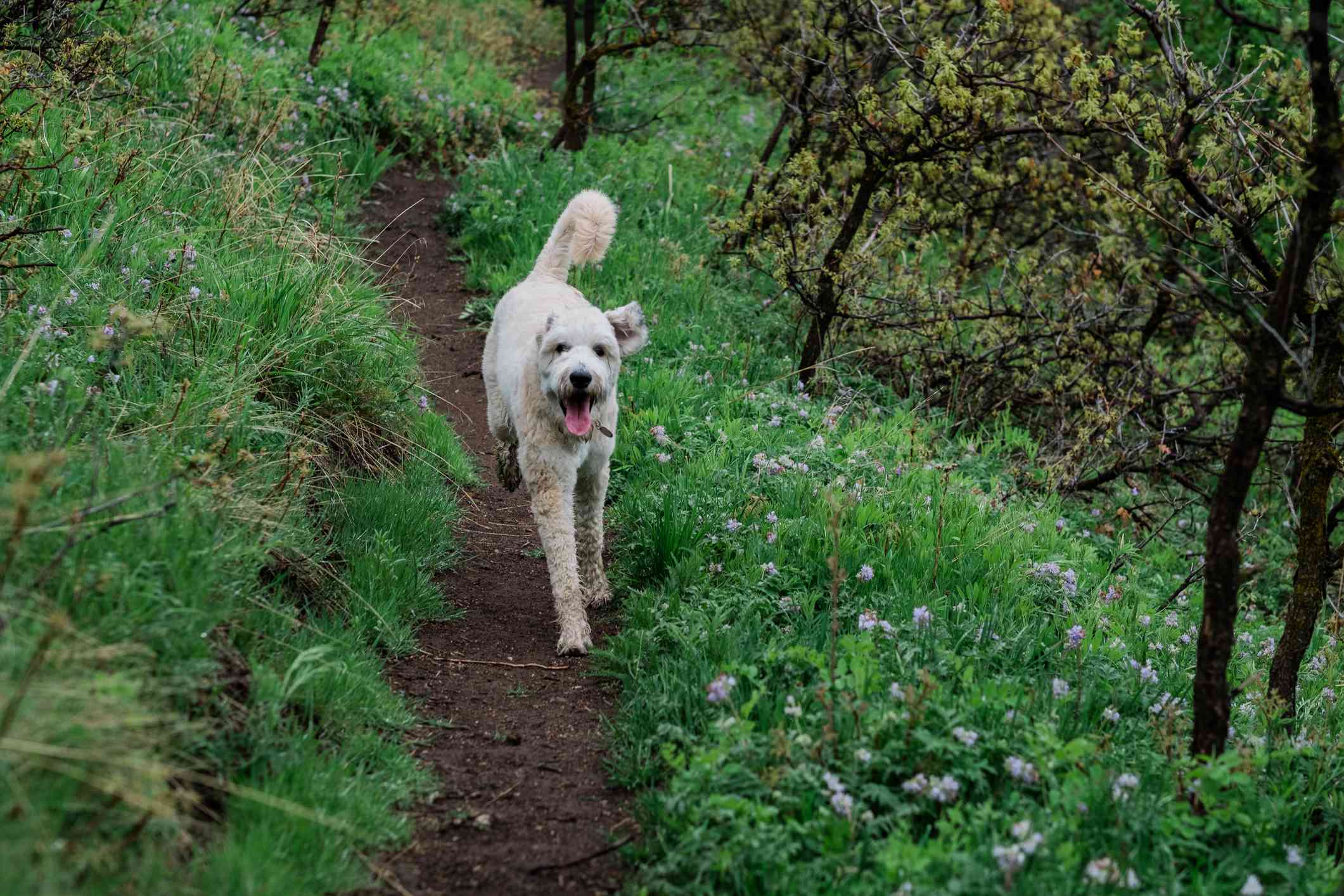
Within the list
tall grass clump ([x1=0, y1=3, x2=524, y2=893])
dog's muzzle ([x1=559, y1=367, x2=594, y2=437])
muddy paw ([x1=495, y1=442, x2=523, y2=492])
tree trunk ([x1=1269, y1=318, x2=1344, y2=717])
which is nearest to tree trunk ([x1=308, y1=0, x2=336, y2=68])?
tall grass clump ([x1=0, y1=3, x2=524, y2=893])

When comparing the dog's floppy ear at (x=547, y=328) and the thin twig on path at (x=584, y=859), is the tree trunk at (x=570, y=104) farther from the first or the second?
the thin twig on path at (x=584, y=859)

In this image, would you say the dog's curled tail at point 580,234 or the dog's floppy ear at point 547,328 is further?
the dog's curled tail at point 580,234

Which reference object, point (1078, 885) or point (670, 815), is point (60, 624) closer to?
point (670, 815)

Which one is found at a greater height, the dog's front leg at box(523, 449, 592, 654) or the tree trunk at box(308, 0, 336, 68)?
the tree trunk at box(308, 0, 336, 68)

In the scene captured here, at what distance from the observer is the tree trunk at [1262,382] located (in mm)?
3180

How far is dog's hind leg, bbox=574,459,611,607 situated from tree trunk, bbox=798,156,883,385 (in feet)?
8.22

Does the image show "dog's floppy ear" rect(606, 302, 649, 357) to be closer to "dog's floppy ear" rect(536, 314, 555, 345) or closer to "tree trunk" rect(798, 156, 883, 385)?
"dog's floppy ear" rect(536, 314, 555, 345)

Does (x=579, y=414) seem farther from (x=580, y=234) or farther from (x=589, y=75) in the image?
(x=589, y=75)

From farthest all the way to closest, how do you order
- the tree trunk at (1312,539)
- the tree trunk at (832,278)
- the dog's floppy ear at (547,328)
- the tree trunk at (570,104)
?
1. the tree trunk at (570,104)
2. the tree trunk at (832,278)
3. the dog's floppy ear at (547,328)
4. the tree trunk at (1312,539)

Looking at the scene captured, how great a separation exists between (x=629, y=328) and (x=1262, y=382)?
304 cm

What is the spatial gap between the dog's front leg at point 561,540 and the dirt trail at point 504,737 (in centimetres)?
10

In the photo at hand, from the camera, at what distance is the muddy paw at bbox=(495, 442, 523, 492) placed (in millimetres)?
6543

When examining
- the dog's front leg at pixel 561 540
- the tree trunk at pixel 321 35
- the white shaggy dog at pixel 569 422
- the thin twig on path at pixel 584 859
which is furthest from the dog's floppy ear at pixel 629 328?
the tree trunk at pixel 321 35

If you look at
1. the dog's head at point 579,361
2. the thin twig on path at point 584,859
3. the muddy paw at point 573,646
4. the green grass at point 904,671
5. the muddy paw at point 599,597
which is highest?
the dog's head at point 579,361
